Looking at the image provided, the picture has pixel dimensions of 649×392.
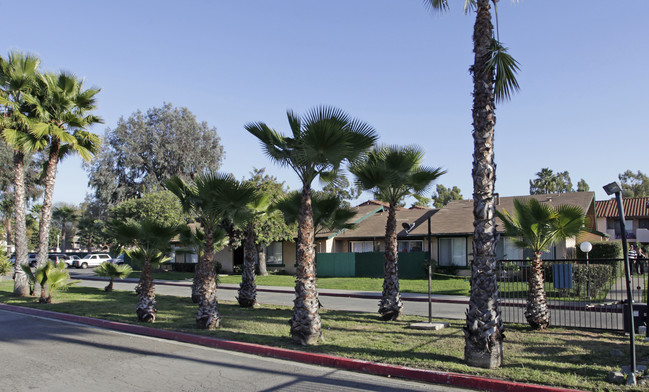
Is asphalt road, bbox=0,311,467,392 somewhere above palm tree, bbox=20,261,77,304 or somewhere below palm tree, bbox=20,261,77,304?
below

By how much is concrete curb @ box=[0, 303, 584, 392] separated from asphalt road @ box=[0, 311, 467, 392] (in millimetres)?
196

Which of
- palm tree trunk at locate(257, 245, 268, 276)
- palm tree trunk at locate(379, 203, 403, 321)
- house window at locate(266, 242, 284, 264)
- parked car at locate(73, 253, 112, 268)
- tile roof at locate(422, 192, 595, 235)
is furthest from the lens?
parked car at locate(73, 253, 112, 268)

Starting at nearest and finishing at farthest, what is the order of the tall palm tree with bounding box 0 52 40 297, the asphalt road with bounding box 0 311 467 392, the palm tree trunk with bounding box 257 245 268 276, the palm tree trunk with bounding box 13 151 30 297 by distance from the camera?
the asphalt road with bounding box 0 311 467 392 → the tall palm tree with bounding box 0 52 40 297 → the palm tree trunk with bounding box 13 151 30 297 → the palm tree trunk with bounding box 257 245 268 276

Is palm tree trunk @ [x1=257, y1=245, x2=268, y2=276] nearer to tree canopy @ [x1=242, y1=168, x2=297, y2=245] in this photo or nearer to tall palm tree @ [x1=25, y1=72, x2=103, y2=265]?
tree canopy @ [x1=242, y1=168, x2=297, y2=245]

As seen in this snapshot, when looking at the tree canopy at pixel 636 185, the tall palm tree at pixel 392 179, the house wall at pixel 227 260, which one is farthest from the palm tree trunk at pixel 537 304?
the tree canopy at pixel 636 185

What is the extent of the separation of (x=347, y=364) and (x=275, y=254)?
91.9 ft

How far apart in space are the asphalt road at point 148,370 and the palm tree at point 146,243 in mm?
1759

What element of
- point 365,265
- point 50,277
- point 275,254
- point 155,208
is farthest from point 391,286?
point 155,208

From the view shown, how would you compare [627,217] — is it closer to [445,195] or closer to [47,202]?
A: [445,195]

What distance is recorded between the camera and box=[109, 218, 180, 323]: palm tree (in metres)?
12.1

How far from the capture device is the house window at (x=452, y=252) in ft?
92.3

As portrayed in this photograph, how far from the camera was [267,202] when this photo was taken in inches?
563

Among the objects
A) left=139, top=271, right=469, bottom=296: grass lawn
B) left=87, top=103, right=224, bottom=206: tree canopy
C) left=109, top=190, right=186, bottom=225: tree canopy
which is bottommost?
left=139, top=271, right=469, bottom=296: grass lawn

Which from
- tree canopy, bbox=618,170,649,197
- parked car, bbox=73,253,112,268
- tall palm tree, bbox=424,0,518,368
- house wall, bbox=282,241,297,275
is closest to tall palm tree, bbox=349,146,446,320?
tall palm tree, bbox=424,0,518,368
